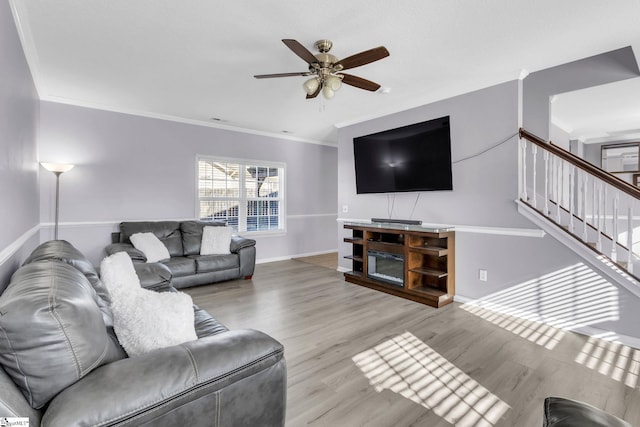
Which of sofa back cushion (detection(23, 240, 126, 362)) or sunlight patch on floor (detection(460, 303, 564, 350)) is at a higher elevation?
sofa back cushion (detection(23, 240, 126, 362))

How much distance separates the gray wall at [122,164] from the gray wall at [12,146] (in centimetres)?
151

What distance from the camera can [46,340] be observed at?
0.84 metres

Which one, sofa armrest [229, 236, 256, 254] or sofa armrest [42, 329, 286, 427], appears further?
sofa armrest [229, 236, 256, 254]

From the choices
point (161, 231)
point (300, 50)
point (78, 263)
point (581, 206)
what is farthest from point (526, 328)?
point (161, 231)

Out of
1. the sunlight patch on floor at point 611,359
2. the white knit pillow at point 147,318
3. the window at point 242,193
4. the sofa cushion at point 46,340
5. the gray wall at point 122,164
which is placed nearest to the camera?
the sofa cushion at point 46,340

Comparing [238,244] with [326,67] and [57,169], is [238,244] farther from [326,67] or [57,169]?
[326,67]

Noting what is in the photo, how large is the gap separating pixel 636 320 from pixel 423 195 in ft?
7.39

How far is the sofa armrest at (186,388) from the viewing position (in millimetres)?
842

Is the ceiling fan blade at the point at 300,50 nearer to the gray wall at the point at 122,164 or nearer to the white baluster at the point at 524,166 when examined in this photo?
the white baluster at the point at 524,166

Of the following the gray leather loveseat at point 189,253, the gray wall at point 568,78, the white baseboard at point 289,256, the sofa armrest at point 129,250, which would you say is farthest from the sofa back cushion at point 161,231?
the gray wall at point 568,78

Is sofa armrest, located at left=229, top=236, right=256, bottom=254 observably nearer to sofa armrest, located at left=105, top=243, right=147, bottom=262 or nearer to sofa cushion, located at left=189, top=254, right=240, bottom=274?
sofa cushion, located at left=189, top=254, right=240, bottom=274

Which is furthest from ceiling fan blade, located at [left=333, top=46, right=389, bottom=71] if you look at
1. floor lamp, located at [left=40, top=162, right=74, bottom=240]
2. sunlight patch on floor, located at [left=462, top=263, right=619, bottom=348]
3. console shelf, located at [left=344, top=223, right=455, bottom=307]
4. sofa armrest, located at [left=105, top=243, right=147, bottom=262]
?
floor lamp, located at [left=40, top=162, right=74, bottom=240]

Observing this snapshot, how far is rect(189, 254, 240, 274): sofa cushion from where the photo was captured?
13.7ft

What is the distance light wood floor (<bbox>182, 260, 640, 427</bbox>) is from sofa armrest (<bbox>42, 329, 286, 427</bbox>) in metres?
0.67
